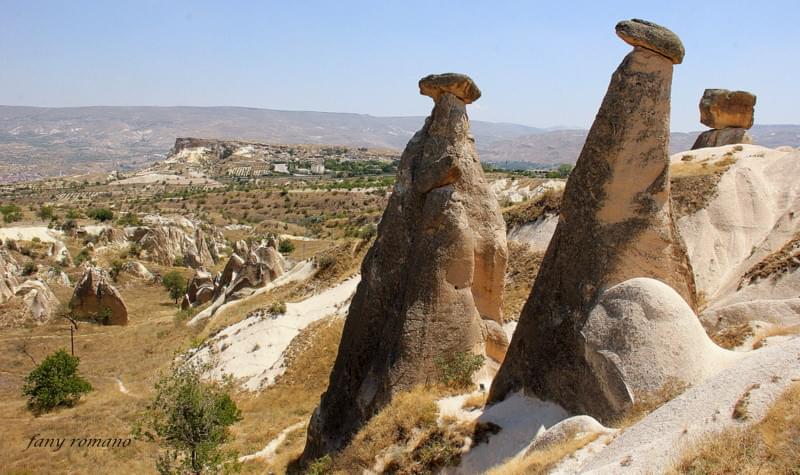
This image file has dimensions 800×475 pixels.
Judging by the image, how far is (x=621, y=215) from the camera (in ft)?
29.2

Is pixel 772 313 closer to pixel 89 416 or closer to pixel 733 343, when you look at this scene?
pixel 733 343

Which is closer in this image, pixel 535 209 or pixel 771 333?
pixel 771 333

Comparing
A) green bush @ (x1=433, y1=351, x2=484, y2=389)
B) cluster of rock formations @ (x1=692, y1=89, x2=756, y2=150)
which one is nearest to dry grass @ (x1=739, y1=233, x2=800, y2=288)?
green bush @ (x1=433, y1=351, x2=484, y2=389)

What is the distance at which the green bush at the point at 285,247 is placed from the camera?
173 feet

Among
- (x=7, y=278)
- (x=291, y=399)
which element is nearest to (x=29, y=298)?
(x=7, y=278)

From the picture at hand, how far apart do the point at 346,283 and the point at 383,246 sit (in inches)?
555

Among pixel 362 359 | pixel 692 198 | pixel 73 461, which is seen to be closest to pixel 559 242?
pixel 362 359

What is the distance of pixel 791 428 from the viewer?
513cm

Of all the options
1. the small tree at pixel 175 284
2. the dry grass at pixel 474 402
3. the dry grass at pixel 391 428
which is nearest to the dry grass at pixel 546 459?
the dry grass at pixel 391 428

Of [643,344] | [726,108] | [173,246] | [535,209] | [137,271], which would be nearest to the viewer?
[643,344]

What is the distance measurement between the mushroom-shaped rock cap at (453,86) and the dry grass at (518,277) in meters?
8.50

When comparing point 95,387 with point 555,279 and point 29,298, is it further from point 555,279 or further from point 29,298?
point 555,279

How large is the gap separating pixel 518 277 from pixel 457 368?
39.6 ft

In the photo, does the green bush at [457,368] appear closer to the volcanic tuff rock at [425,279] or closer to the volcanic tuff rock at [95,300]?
the volcanic tuff rock at [425,279]
